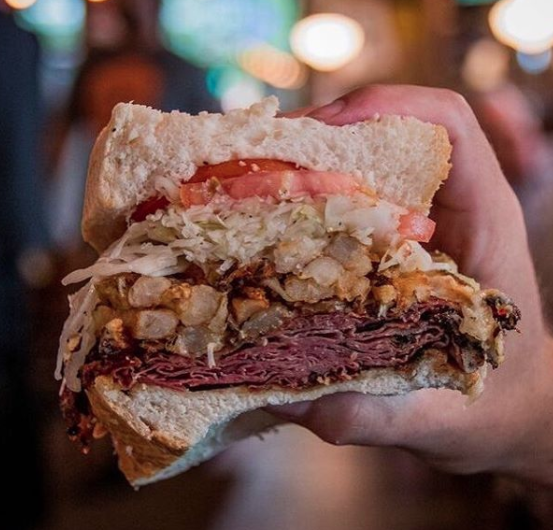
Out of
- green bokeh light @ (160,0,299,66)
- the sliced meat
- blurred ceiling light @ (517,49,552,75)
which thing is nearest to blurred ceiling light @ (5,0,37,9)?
green bokeh light @ (160,0,299,66)

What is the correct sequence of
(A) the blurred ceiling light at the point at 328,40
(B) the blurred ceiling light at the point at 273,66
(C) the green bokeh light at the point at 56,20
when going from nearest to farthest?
(C) the green bokeh light at the point at 56,20
(A) the blurred ceiling light at the point at 328,40
(B) the blurred ceiling light at the point at 273,66

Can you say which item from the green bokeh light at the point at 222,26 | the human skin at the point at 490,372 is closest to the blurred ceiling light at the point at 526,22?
the green bokeh light at the point at 222,26

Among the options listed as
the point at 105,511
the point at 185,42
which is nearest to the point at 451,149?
the point at 105,511

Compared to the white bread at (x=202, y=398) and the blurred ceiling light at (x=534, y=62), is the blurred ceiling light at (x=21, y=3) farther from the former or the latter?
the white bread at (x=202, y=398)

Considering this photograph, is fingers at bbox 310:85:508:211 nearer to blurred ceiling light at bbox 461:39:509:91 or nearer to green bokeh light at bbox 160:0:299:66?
blurred ceiling light at bbox 461:39:509:91

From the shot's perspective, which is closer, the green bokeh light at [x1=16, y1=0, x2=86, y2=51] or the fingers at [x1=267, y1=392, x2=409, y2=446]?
the fingers at [x1=267, y1=392, x2=409, y2=446]

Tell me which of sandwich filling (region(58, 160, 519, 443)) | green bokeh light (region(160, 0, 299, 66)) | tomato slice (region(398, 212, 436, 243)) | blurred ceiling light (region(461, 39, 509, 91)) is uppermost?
tomato slice (region(398, 212, 436, 243))
